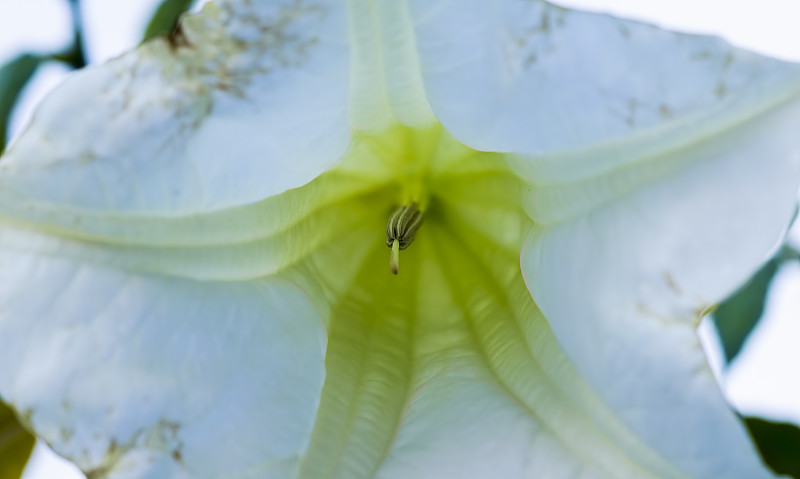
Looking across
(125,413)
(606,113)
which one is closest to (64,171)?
(125,413)

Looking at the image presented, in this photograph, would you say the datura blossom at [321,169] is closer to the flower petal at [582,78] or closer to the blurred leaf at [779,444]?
the flower petal at [582,78]

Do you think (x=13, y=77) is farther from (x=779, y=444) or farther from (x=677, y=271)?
(x=779, y=444)

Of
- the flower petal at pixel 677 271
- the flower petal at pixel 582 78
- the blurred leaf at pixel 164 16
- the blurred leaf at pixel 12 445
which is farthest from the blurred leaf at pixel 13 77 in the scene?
the flower petal at pixel 677 271

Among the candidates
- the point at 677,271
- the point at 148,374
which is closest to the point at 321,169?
the point at 148,374

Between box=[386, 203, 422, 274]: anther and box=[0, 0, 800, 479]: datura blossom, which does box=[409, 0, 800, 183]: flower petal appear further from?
box=[386, 203, 422, 274]: anther

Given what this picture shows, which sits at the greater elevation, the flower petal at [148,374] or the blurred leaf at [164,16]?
the blurred leaf at [164,16]

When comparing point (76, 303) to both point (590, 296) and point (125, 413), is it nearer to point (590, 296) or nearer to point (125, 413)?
point (125, 413)
